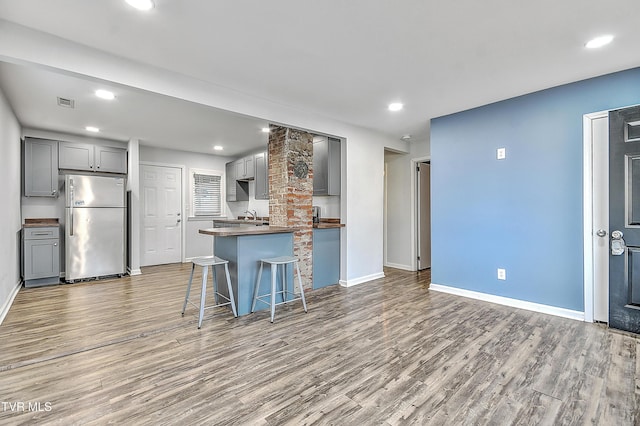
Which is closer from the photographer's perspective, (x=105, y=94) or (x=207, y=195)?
(x=105, y=94)

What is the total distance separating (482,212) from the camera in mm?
3646

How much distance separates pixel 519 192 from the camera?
3.34m

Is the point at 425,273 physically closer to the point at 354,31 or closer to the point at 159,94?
the point at 354,31

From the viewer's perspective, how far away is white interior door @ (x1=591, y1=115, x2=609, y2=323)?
283cm

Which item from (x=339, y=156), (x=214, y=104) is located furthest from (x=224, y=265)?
(x=339, y=156)

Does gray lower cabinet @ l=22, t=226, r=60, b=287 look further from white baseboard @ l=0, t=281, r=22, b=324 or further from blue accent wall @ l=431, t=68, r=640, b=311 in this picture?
blue accent wall @ l=431, t=68, r=640, b=311

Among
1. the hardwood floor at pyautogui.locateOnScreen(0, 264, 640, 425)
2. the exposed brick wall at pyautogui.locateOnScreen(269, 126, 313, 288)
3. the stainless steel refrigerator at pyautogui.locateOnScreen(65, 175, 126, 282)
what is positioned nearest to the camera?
the hardwood floor at pyautogui.locateOnScreen(0, 264, 640, 425)

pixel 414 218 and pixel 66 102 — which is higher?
pixel 66 102

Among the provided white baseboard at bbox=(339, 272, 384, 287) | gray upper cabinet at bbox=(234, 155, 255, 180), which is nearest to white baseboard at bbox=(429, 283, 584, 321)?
white baseboard at bbox=(339, 272, 384, 287)

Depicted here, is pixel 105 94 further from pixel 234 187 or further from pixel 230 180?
pixel 230 180

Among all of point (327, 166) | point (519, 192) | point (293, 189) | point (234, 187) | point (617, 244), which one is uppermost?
point (327, 166)

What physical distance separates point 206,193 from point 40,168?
9.32 feet

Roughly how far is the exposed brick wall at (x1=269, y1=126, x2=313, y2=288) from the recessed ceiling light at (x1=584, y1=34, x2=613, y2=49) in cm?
297

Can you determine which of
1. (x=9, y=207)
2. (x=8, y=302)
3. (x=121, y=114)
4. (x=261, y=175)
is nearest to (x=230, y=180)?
(x=261, y=175)
